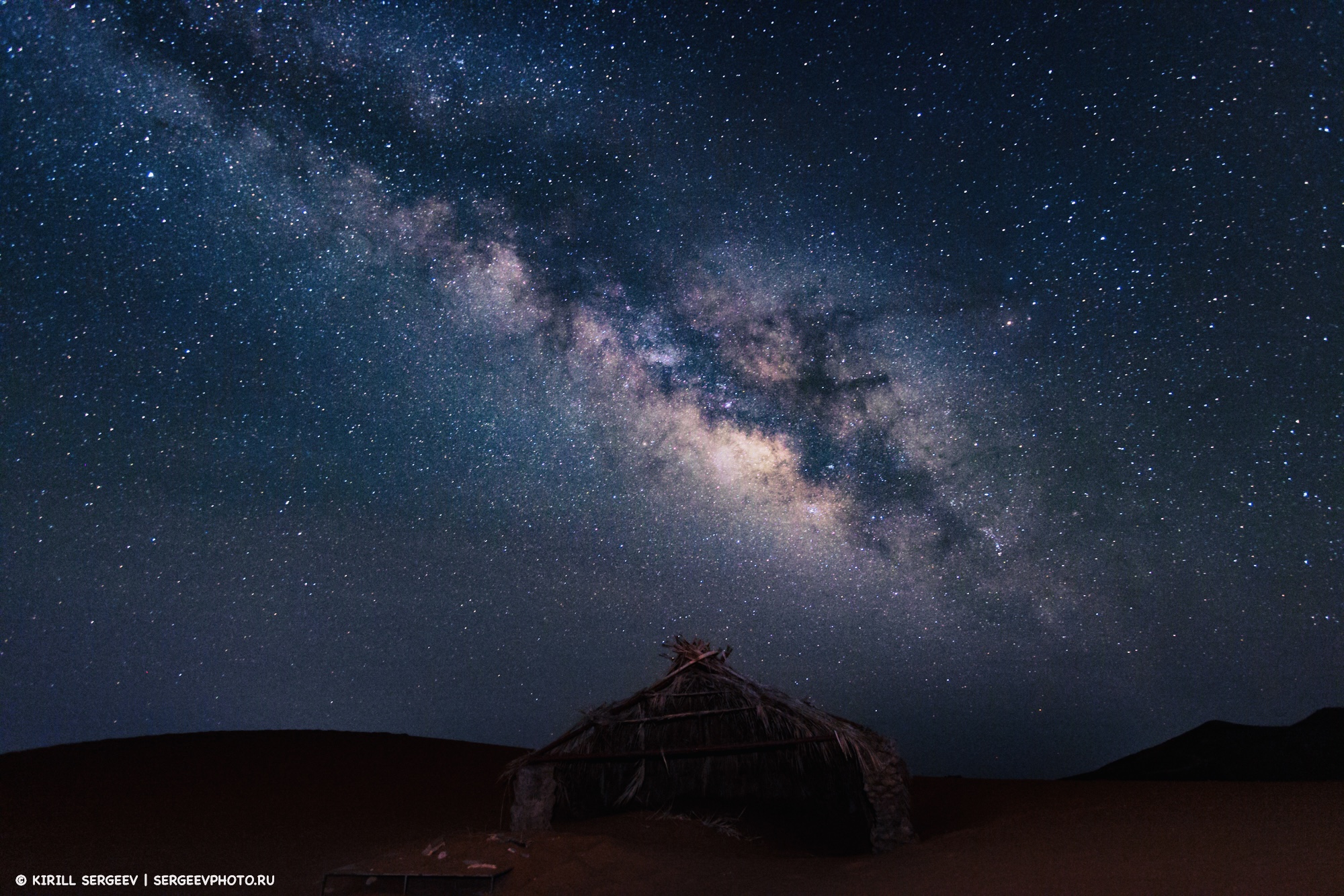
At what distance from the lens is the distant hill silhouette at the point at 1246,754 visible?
864 inches

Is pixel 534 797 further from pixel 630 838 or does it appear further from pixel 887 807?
pixel 887 807

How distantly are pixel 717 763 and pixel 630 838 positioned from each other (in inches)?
160

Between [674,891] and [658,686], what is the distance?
4133 mm

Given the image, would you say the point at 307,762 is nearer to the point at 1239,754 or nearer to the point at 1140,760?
the point at 1140,760

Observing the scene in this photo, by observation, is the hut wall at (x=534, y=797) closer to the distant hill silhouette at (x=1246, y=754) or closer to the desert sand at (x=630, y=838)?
the desert sand at (x=630, y=838)

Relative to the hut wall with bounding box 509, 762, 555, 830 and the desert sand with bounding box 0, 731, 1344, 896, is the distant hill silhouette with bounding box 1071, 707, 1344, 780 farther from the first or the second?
the hut wall with bounding box 509, 762, 555, 830

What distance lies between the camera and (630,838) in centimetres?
855

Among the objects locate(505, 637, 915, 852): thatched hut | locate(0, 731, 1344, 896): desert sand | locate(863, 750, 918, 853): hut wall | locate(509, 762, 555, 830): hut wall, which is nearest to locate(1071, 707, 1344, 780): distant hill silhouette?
locate(0, 731, 1344, 896): desert sand

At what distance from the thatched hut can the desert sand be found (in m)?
0.82

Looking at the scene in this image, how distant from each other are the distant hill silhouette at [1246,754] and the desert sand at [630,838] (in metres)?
13.0

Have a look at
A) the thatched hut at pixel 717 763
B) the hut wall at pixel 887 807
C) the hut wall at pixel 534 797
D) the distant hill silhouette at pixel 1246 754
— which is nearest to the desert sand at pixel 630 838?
the hut wall at pixel 887 807

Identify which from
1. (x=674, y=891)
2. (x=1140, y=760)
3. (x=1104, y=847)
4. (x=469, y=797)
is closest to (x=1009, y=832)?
(x=1104, y=847)

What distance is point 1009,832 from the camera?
7.95 metres

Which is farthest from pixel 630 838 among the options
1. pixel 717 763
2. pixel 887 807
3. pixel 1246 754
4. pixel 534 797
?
pixel 1246 754
